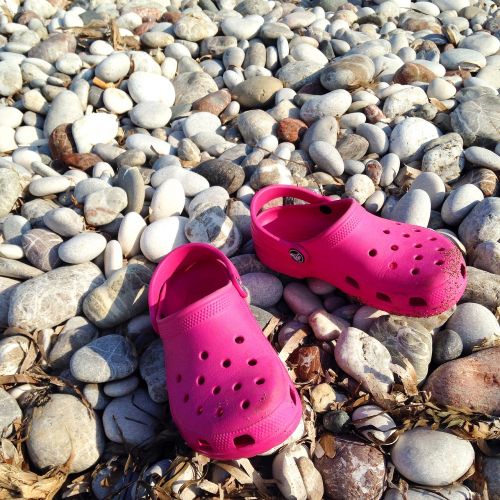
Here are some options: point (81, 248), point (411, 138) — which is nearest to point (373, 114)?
point (411, 138)

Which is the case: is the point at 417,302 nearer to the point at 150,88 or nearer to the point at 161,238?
the point at 161,238

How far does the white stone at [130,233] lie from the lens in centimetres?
254

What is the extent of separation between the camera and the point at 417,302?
2.09 m

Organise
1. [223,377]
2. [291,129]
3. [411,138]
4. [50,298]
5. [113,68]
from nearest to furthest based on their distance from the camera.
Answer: [223,377] → [50,298] → [411,138] → [291,129] → [113,68]

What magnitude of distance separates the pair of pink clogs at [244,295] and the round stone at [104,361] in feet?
0.56

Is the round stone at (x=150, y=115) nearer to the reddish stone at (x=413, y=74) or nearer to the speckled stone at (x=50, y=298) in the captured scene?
the speckled stone at (x=50, y=298)

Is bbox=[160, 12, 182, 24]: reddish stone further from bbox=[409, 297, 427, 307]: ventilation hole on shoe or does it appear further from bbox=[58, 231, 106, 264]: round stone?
bbox=[409, 297, 427, 307]: ventilation hole on shoe

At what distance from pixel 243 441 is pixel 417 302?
90 centimetres

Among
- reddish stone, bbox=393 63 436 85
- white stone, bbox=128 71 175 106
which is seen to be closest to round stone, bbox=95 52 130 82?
white stone, bbox=128 71 175 106

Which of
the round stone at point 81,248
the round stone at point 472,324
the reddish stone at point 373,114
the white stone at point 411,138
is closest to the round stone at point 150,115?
the round stone at point 81,248

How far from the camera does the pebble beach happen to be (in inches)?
71.8

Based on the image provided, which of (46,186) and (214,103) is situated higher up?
(214,103)

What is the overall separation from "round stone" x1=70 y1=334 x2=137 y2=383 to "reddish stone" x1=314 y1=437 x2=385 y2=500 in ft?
2.69

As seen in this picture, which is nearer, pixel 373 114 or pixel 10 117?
pixel 373 114
